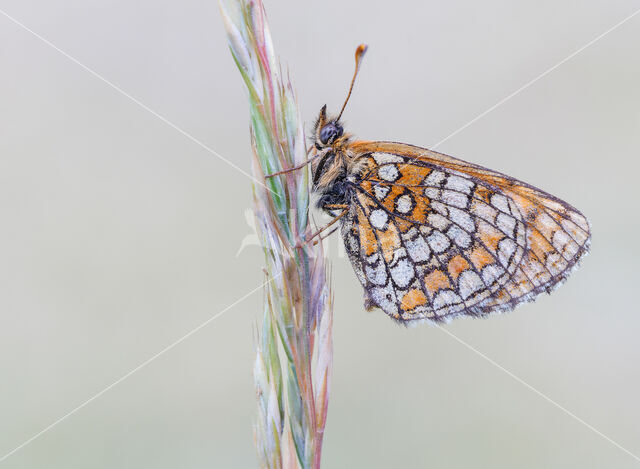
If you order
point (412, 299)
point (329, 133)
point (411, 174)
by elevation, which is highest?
point (329, 133)

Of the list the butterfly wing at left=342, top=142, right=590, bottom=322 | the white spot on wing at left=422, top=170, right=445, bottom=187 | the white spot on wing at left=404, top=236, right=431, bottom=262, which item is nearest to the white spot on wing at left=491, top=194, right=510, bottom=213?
the butterfly wing at left=342, top=142, right=590, bottom=322

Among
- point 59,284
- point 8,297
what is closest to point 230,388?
point 59,284

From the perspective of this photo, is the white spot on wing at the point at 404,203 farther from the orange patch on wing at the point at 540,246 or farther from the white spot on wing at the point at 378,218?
the orange patch on wing at the point at 540,246

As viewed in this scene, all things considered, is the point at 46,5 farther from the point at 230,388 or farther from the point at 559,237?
the point at 559,237

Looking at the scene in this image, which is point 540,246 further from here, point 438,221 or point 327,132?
point 327,132

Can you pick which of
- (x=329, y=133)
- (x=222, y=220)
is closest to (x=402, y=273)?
(x=329, y=133)

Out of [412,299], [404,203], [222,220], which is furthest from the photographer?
[222,220]
